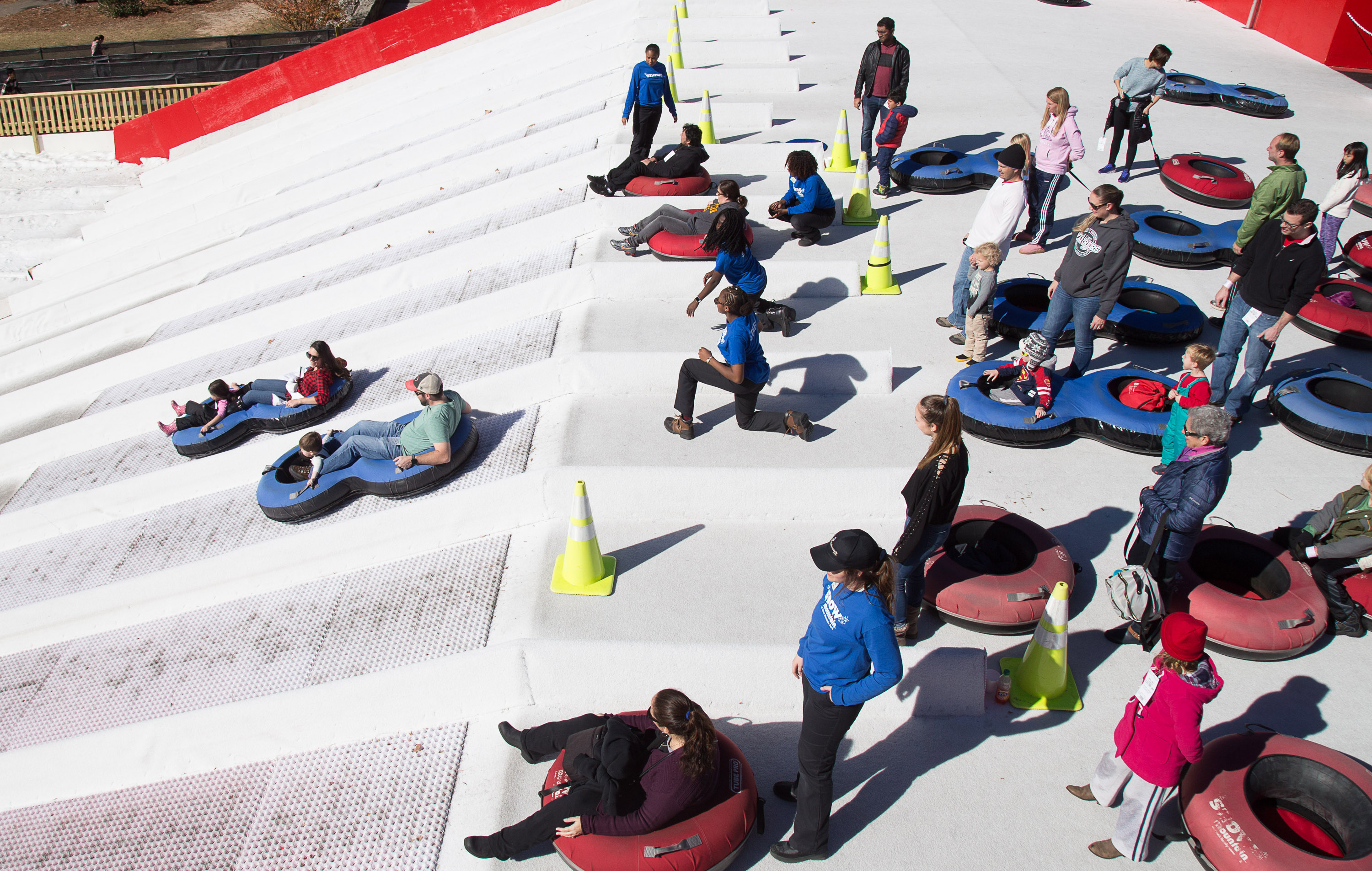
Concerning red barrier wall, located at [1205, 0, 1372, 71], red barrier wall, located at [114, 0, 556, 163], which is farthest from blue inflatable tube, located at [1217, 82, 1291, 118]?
red barrier wall, located at [114, 0, 556, 163]

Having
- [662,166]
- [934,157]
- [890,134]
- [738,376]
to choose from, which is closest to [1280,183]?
[890,134]

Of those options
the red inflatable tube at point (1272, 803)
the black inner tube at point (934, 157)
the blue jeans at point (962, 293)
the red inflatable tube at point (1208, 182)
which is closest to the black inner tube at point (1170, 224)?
the red inflatable tube at point (1208, 182)

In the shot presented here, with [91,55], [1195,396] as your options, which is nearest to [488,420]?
[1195,396]

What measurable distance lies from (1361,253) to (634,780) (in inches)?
422

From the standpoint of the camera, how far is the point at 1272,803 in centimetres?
443

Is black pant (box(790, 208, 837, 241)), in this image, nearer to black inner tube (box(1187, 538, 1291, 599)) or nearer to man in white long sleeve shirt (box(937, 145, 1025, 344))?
man in white long sleeve shirt (box(937, 145, 1025, 344))

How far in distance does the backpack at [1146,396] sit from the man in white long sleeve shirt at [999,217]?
1.56 meters

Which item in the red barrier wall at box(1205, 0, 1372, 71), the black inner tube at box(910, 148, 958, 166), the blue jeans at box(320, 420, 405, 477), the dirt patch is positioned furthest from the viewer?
the dirt patch

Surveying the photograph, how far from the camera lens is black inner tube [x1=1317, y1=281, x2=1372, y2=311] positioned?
352 inches

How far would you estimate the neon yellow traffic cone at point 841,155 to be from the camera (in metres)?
11.8

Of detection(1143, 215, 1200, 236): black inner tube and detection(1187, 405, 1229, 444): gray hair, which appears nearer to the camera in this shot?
detection(1187, 405, 1229, 444): gray hair

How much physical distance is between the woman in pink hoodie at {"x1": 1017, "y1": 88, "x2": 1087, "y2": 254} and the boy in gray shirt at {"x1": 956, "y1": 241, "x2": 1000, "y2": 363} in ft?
6.26

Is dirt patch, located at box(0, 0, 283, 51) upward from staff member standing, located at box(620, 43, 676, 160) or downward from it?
downward

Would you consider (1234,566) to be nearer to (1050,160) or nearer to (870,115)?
(1050,160)
